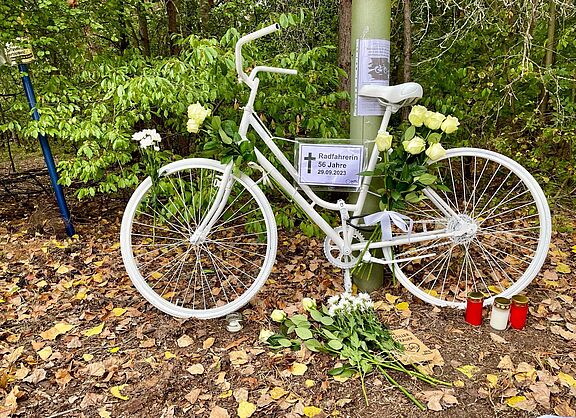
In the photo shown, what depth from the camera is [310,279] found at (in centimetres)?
278

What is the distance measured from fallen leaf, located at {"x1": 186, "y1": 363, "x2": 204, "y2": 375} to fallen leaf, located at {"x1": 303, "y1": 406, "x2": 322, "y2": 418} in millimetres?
502

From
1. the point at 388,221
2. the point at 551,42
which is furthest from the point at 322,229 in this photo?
the point at 551,42

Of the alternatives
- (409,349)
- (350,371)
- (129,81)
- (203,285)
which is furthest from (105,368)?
(129,81)

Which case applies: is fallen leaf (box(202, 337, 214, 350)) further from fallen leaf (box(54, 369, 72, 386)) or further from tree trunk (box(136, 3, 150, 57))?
tree trunk (box(136, 3, 150, 57))

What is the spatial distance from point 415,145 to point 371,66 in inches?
18.7

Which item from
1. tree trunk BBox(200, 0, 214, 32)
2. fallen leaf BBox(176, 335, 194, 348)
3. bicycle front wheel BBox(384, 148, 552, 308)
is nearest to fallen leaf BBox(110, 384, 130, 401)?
fallen leaf BBox(176, 335, 194, 348)

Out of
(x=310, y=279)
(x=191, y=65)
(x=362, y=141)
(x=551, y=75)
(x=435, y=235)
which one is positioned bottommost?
(x=310, y=279)

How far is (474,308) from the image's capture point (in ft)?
7.37

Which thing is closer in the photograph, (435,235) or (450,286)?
(435,235)

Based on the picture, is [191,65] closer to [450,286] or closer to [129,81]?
[129,81]

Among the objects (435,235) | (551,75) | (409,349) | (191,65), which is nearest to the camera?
(409,349)

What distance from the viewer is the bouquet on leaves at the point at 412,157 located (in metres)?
2.06

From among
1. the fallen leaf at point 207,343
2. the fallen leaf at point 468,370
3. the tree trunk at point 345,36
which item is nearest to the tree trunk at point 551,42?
the tree trunk at point 345,36

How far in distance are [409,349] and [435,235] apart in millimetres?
575
